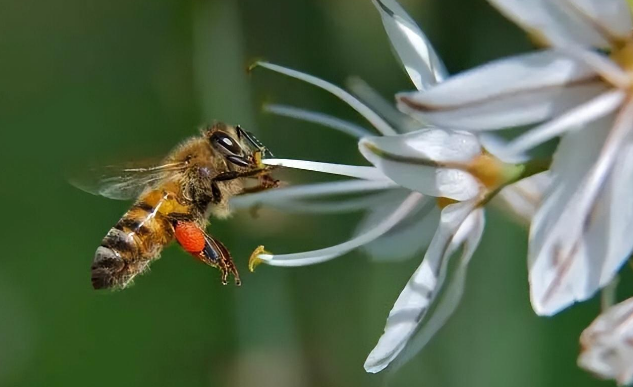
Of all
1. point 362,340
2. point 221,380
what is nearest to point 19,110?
point 221,380

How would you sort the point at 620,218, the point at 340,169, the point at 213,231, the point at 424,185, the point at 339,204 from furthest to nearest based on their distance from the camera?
the point at 213,231 → the point at 339,204 → the point at 340,169 → the point at 424,185 → the point at 620,218

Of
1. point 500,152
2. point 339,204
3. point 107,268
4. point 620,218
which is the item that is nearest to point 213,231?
point 339,204

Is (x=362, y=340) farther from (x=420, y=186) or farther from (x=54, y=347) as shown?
(x=420, y=186)

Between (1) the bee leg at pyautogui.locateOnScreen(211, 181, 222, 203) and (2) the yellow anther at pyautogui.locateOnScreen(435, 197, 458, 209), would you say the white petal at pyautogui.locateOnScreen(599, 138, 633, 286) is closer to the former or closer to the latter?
(2) the yellow anther at pyautogui.locateOnScreen(435, 197, 458, 209)

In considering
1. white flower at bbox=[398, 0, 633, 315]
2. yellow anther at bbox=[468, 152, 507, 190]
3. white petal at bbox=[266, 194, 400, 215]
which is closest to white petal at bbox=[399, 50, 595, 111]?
white flower at bbox=[398, 0, 633, 315]

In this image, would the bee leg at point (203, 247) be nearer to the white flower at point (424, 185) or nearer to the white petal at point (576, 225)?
the white flower at point (424, 185)

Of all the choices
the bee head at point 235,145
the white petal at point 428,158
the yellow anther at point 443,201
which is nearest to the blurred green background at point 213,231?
the bee head at point 235,145

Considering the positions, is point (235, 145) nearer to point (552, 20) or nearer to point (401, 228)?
point (401, 228)
